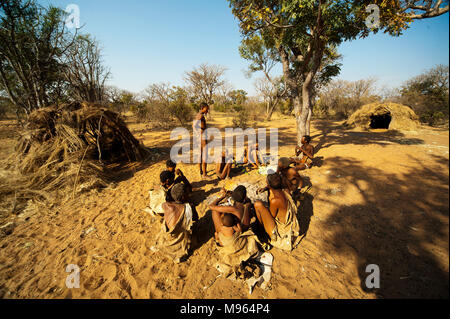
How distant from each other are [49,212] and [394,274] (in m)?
6.14

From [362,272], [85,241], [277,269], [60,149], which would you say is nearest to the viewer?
[362,272]

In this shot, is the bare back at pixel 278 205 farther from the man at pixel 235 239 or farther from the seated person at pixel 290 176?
the seated person at pixel 290 176

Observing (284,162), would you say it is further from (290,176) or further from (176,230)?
(176,230)

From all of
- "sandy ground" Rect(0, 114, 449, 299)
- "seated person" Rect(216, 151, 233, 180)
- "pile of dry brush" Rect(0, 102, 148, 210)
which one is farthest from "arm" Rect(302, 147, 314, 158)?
"pile of dry brush" Rect(0, 102, 148, 210)

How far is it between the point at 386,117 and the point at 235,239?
47.9ft

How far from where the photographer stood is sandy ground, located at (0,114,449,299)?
1.86m

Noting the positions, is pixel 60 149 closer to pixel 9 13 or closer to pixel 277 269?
pixel 277 269

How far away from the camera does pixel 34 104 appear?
7664 mm

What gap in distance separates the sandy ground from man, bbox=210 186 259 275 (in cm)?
29

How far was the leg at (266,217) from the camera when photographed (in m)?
2.51

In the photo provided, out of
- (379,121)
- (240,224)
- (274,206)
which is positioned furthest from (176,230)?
(379,121)

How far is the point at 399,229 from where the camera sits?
2.50 m
